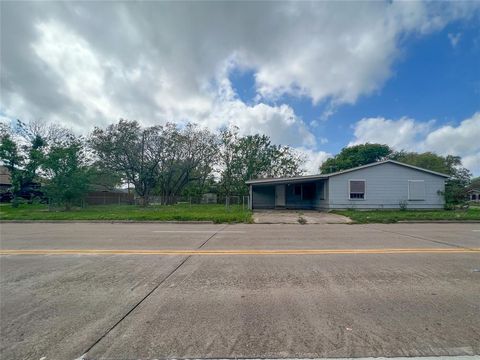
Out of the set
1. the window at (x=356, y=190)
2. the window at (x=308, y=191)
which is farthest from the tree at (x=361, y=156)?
the window at (x=356, y=190)

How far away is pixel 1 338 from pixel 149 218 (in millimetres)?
11464

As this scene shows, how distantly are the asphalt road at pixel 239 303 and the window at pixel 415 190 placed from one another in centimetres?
1397

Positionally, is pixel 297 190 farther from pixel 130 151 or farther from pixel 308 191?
pixel 130 151

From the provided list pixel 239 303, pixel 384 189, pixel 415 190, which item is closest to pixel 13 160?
pixel 239 303

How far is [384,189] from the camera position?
1842 cm

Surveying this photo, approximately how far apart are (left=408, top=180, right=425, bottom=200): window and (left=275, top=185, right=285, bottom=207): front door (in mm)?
9833

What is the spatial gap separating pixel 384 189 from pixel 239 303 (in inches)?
730

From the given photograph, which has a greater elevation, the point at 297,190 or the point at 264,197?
the point at 297,190

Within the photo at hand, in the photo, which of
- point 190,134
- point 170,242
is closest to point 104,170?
point 190,134

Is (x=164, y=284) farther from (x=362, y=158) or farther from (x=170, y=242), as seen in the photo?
(x=362, y=158)

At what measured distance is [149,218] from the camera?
13.8 metres

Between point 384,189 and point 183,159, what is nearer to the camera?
point 384,189

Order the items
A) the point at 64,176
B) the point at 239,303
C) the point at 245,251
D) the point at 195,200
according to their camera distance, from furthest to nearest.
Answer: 1. the point at 195,200
2. the point at 64,176
3. the point at 245,251
4. the point at 239,303

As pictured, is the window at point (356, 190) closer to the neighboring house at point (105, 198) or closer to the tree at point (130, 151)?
the tree at point (130, 151)
